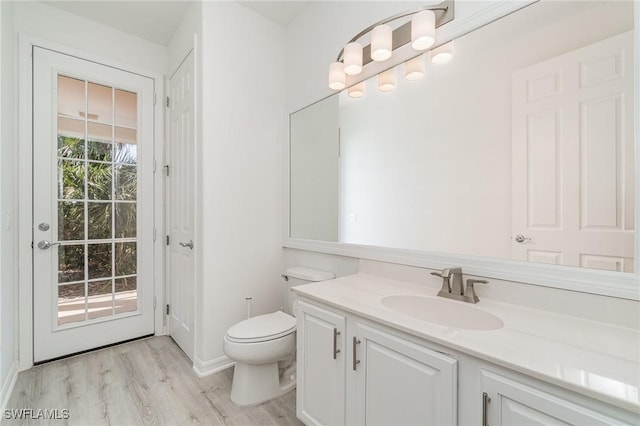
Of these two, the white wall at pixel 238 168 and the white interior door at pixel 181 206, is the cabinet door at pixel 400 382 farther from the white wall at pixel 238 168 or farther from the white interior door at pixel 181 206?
the white interior door at pixel 181 206

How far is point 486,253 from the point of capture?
1247 mm

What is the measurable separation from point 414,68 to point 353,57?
1.13ft

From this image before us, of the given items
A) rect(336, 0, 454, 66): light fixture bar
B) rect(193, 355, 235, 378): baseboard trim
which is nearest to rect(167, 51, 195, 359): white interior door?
rect(193, 355, 235, 378): baseboard trim

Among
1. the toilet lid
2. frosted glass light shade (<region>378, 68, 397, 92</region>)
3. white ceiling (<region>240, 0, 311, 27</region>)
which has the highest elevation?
white ceiling (<region>240, 0, 311, 27</region>)

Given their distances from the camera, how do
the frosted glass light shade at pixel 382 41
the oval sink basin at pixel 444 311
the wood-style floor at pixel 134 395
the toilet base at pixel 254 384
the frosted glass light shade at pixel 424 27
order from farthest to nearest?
the toilet base at pixel 254 384 < the wood-style floor at pixel 134 395 < the frosted glass light shade at pixel 382 41 < the frosted glass light shade at pixel 424 27 < the oval sink basin at pixel 444 311

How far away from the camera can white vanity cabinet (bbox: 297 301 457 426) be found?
0.90 meters

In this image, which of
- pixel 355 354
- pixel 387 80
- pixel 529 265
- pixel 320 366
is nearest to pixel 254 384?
pixel 320 366

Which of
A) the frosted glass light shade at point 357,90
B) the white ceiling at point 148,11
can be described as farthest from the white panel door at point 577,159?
the white ceiling at point 148,11

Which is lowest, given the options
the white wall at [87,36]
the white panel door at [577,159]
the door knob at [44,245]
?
the door knob at [44,245]

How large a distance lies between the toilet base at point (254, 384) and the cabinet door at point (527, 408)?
130 centimetres

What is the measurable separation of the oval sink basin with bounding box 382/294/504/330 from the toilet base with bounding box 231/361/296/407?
3.12ft

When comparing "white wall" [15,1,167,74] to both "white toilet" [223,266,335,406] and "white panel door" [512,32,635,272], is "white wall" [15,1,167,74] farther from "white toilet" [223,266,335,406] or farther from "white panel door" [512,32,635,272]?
"white panel door" [512,32,635,272]

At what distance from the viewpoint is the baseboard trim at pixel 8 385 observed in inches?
63.4

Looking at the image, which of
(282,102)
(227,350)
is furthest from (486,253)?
(282,102)
